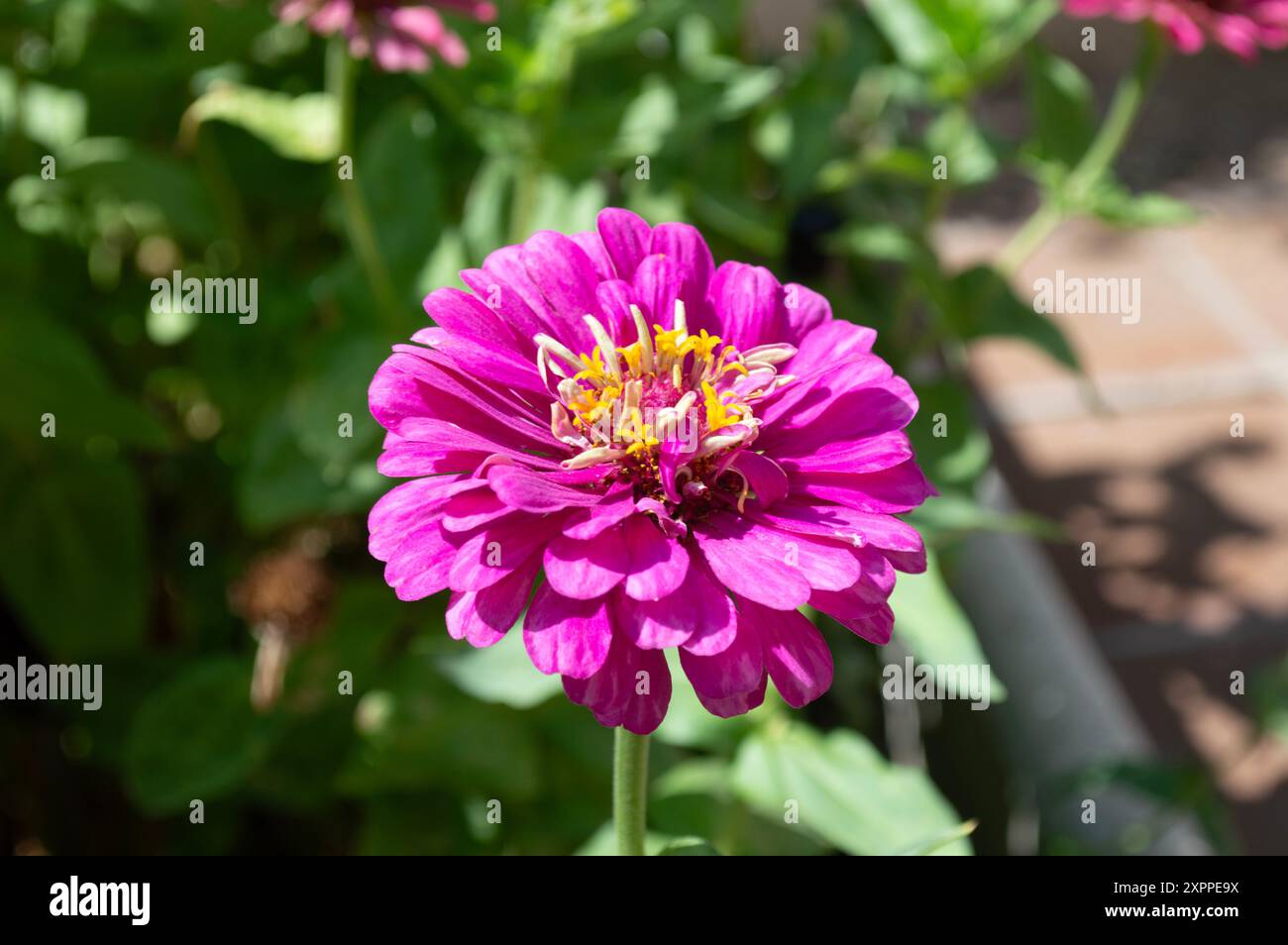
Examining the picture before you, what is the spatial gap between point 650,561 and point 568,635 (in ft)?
0.14

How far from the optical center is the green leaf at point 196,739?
0.99 m

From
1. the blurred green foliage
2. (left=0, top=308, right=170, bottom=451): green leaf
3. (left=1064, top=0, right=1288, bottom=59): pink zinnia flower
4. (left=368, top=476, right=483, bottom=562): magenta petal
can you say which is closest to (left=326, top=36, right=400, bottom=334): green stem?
the blurred green foliage

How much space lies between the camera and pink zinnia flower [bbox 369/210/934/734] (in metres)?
0.48

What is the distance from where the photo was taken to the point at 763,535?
506mm

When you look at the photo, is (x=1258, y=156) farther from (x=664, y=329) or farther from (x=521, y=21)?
(x=664, y=329)

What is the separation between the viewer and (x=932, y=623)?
835 mm

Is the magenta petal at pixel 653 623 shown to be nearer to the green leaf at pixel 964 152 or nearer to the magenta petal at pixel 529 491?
the magenta petal at pixel 529 491

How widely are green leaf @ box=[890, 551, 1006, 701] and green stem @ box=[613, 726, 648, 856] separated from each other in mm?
305

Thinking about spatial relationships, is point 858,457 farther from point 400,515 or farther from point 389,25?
point 389,25

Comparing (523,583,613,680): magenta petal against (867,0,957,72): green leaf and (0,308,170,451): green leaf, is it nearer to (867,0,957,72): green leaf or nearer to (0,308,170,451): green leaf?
(0,308,170,451): green leaf

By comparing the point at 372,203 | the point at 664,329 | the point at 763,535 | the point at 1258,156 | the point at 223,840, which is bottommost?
the point at 223,840

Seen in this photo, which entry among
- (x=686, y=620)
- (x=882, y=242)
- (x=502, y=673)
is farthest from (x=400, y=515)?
(x=882, y=242)
